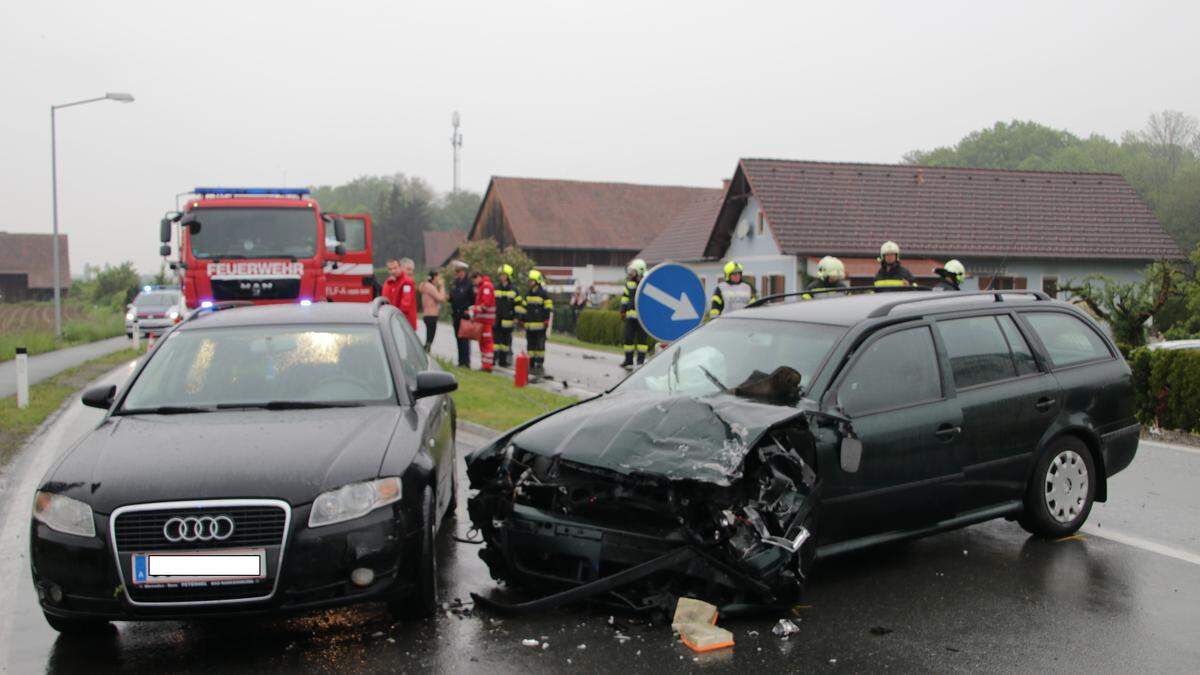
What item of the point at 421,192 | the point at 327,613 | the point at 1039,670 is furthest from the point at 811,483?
the point at 421,192

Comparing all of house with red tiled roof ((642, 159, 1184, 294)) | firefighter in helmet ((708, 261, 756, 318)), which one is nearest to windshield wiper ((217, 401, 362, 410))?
firefighter in helmet ((708, 261, 756, 318))

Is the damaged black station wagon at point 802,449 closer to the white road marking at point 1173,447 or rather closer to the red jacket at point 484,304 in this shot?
the white road marking at point 1173,447

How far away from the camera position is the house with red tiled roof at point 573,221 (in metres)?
61.2

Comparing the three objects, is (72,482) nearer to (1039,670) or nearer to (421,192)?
(1039,670)

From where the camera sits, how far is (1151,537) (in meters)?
6.68

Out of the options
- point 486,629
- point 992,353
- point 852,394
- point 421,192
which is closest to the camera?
point 486,629

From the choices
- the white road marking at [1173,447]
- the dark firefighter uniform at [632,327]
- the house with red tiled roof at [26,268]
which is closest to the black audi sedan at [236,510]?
the white road marking at [1173,447]

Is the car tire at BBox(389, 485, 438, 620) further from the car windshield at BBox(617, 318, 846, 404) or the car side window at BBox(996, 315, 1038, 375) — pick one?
the car side window at BBox(996, 315, 1038, 375)

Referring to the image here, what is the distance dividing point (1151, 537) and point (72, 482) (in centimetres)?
620

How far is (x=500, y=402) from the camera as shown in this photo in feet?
44.2

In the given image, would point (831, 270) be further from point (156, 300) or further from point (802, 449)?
point (156, 300)

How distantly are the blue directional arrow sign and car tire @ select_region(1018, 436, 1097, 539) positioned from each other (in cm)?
383

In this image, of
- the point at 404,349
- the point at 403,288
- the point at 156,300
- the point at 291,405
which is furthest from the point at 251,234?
the point at 156,300

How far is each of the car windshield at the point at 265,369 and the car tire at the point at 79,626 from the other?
1229 mm
